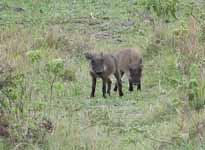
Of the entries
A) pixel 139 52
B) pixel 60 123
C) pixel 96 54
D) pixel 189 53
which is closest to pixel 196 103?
pixel 60 123

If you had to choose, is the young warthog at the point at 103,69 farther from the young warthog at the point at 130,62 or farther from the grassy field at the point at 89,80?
the young warthog at the point at 130,62

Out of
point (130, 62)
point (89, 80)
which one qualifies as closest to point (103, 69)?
point (89, 80)

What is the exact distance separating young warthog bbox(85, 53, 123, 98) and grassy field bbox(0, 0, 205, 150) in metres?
0.20

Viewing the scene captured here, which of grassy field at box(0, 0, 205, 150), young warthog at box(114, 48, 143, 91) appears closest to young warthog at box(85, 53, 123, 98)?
grassy field at box(0, 0, 205, 150)

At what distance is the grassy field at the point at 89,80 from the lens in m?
8.53

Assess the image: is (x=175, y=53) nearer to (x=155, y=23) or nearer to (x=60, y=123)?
(x=155, y=23)

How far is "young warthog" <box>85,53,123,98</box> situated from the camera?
12.7 metres

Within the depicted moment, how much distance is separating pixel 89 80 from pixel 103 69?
3.11 feet

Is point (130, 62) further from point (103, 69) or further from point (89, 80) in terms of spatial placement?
point (103, 69)

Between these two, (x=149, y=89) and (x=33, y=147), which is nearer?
(x=33, y=147)

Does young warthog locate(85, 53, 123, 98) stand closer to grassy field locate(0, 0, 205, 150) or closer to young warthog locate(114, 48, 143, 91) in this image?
grassy field locate(0, 0, 205, 150)

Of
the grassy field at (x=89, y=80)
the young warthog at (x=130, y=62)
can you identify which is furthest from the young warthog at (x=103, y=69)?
the young warthog at (x=130, y=62)

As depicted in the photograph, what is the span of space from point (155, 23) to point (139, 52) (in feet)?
7.36

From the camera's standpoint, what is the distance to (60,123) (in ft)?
29.3
